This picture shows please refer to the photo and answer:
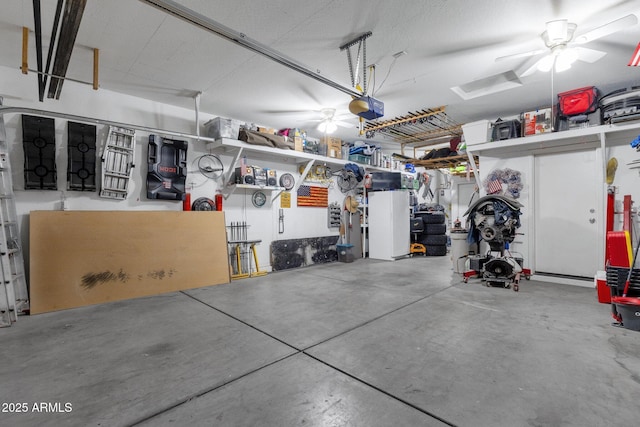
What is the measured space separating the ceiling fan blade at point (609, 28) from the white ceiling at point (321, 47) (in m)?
0.18

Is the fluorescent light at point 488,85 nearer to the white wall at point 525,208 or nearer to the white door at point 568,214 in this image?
the white wall at point 525,208

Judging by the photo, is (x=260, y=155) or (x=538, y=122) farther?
(x=260, y=155)

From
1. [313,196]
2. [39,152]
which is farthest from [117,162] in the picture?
[313,196]

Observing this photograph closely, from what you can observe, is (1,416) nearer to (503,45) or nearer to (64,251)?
(64,251)

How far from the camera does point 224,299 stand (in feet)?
11.8

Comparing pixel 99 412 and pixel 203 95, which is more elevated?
pixel 203 95

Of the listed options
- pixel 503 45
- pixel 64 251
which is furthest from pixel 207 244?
pixel 503 45

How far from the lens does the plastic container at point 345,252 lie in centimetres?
632

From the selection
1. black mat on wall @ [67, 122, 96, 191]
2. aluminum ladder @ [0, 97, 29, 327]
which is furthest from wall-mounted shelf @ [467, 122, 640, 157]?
aluminum ladder @ [0, 97, 29, 327]

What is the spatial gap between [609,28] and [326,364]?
3754 mm

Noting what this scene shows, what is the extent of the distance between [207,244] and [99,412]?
10.3 feet

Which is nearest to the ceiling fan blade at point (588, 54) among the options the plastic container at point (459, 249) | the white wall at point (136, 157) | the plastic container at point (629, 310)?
the plastic container at point (629, 310)

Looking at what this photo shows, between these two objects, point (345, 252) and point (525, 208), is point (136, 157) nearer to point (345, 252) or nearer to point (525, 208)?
point (345, 252)

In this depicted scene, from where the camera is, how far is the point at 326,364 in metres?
1.95
